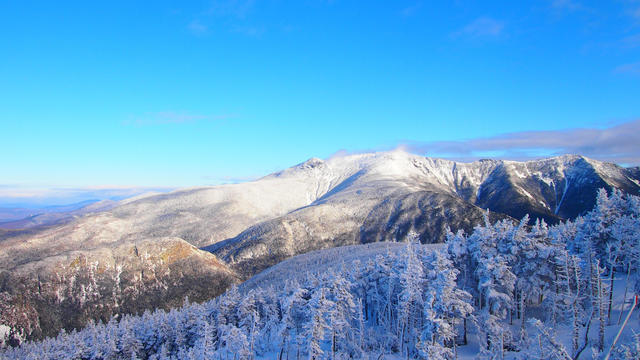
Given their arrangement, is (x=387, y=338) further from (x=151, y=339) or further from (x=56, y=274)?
(x=56, y=274)

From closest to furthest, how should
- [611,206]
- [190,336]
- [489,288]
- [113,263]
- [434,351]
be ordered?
[434,351], [489,288], [611,206], [190,336], [113,263]

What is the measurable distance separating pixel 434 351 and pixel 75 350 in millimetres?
62899

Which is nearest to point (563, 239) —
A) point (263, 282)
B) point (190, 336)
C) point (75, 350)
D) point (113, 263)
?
point (190, 336)

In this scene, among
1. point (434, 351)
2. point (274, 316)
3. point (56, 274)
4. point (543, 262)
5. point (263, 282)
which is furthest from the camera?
point (56, 274)

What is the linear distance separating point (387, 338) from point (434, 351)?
1774cm

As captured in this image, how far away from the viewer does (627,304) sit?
4575 cm

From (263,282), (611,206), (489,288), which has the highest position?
(611,206)

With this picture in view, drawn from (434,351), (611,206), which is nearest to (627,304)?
(611,206)

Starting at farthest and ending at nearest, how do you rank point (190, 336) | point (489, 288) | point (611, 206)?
point (190, 336) < point (611, 206) < point (489, 288)

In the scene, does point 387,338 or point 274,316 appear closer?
point 387,338

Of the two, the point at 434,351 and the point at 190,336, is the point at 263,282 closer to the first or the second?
the point at 190,336

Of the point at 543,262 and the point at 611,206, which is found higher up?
the point at 611,206

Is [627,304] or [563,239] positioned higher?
[563,239]

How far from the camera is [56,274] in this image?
15725 centimetres
